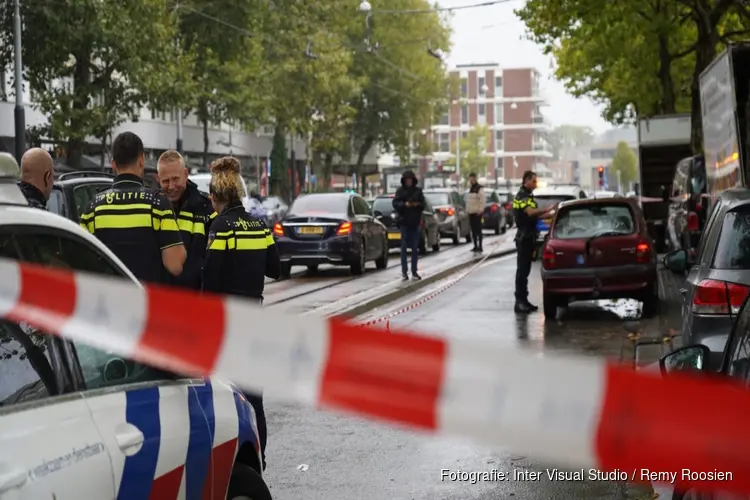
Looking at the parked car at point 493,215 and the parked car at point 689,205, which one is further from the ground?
the parked car at point 689,205

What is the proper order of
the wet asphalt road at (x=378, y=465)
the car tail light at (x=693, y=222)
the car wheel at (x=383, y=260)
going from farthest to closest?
1. the car wheel at (x=383, y=260)
2. the car tail light at (x=693, y=222)
3. the wet asphalt road at (x=378, y=465)

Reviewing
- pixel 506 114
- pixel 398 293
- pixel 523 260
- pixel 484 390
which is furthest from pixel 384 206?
pixel 506 114

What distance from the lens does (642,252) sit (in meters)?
15.6

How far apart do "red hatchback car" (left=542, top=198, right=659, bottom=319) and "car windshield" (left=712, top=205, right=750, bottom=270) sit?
7.25m

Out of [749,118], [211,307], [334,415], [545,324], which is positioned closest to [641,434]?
[211,307]

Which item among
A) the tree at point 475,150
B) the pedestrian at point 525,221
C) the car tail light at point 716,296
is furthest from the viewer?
the tree at point 475,150

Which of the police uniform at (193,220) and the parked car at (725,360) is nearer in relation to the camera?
the parked car at (725,360)

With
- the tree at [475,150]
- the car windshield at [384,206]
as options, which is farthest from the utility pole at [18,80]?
the tree at [475,150]

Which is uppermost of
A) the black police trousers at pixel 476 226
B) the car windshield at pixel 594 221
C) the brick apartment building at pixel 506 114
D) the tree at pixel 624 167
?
the brick apartment building at pixel 506 114

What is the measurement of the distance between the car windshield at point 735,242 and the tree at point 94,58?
1033 inches

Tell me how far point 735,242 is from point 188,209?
3466 millimetres

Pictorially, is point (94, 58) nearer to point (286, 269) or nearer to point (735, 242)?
point (286, 269)

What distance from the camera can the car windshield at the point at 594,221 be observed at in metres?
15.9

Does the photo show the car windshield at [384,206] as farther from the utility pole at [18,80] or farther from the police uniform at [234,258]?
the police uniform at [234,258]
